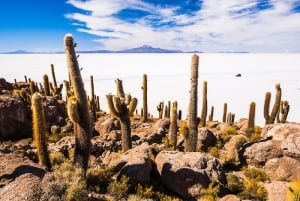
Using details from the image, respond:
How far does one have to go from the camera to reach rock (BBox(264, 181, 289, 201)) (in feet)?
25.3

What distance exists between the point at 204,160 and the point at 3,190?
5.46 m

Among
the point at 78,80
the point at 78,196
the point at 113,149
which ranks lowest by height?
the point at 113,149

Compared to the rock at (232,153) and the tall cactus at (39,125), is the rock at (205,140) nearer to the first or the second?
the rock at (232,153)

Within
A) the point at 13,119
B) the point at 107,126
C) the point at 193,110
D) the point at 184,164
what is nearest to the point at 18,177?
the point at 184,164

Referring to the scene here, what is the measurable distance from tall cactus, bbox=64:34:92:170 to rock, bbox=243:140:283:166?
6129mm

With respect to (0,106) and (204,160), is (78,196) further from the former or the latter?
(0,106)

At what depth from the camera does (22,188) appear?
17.9ft

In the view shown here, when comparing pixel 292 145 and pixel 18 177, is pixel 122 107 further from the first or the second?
pixel 292 145

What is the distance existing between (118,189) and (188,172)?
205cm

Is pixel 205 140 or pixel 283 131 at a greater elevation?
pixel 283 131

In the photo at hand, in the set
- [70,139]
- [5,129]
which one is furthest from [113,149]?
[5,129]

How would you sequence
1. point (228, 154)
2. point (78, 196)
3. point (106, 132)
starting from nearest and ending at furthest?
point (78, 196) → point (228, 154) → point (106, 132)

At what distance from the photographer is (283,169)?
9.40 m

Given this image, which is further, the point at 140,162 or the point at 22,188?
the point at 140,162
